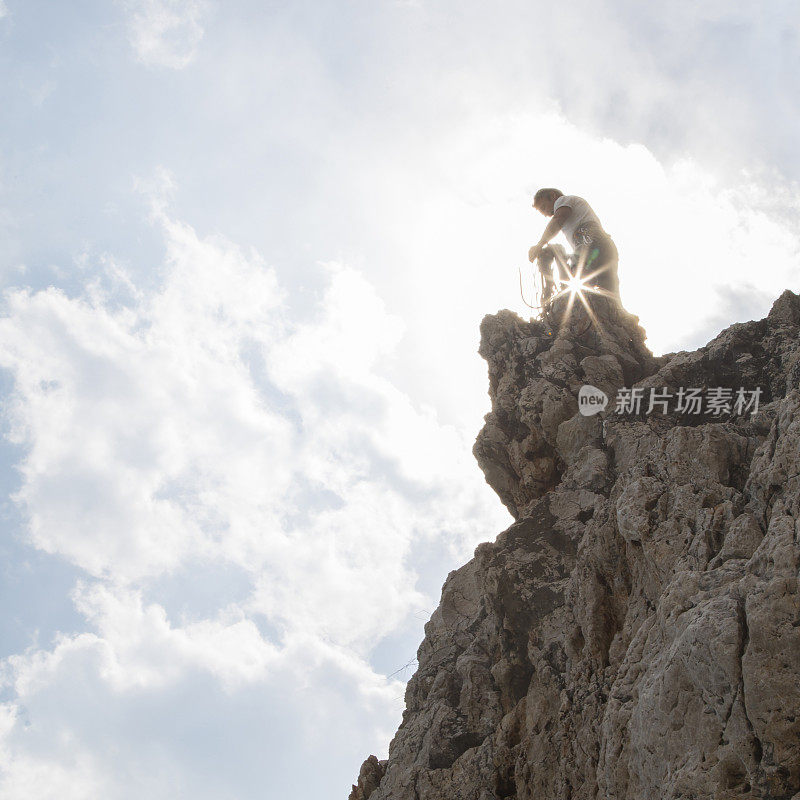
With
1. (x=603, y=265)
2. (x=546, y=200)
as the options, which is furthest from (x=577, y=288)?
(x=546, y=200)

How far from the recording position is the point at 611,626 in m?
11.0

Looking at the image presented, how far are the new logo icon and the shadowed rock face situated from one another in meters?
0.26

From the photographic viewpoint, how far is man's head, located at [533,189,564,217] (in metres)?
20.5

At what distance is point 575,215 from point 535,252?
1.47 meters

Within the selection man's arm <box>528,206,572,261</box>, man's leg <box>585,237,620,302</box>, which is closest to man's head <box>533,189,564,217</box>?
man's arm <box>528,206,572,261</box>

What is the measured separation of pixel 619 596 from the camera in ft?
36.4

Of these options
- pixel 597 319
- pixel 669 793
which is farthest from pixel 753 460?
pixel 597 319

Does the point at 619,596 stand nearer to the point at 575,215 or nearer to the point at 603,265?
the point at 603,265

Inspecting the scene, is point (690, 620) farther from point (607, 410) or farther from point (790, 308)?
point (790, 308)

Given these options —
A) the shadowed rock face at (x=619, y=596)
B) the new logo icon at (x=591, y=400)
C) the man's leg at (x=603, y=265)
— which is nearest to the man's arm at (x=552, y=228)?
the man's leg at (x=603, y=265)

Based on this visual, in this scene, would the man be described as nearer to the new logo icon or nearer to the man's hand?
the man's hand

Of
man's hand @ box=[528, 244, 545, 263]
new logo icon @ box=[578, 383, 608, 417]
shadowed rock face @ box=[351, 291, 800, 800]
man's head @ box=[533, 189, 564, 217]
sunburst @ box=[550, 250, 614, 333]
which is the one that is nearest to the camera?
shadowed rock face @ box=[351, 291, 800, 800]

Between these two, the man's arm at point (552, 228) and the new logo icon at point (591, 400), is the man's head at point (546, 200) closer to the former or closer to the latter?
the man's arm at point (552, 228)

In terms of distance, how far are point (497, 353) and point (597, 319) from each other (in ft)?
8.40
